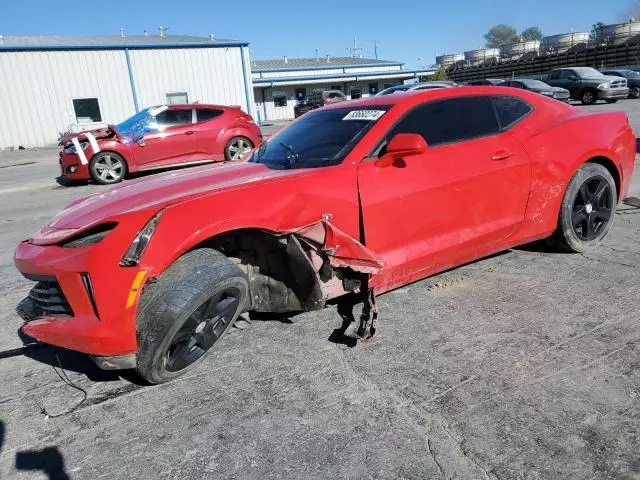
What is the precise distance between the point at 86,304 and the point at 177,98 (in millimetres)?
24666

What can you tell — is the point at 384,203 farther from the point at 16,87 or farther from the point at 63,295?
the point at 16,87

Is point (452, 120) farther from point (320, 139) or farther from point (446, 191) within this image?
point (320, 139)

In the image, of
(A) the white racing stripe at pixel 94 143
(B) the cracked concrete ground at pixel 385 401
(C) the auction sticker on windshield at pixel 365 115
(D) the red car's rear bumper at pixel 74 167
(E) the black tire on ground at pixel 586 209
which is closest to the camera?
(B) the cracked concrete ground at pixel 385 401

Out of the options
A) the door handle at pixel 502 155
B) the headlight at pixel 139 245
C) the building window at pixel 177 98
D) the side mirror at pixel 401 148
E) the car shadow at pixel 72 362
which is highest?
the building window at pixel 177 98

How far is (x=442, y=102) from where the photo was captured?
3693mm

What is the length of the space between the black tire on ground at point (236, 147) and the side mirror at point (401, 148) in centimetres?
851

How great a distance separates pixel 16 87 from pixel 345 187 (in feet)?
81.2

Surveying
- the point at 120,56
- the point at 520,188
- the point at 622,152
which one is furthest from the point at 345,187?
the point at 120,56

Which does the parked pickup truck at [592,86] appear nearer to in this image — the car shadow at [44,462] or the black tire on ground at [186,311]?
the black tire on ground at [186,311]

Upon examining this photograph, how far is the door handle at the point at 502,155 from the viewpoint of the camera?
3.64 metres

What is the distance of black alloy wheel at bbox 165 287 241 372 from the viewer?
2.71 metres

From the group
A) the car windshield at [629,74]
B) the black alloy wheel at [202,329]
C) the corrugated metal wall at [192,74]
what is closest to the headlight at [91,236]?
the black alloy wheel at [202,329]

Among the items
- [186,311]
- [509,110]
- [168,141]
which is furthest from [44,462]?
[168,141]

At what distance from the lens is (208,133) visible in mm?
11141
